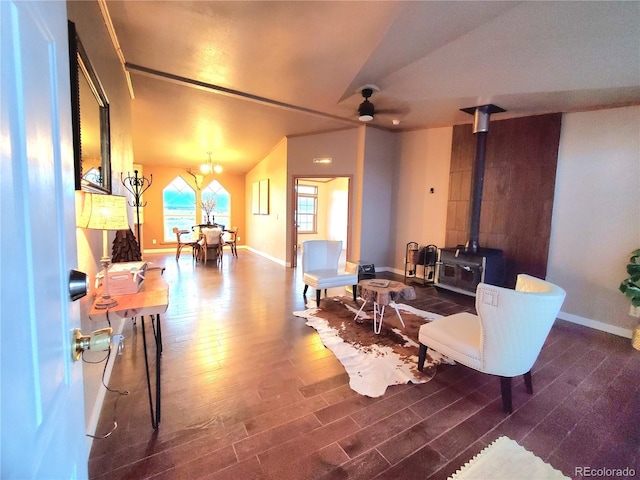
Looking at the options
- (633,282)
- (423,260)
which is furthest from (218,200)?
(633,282)

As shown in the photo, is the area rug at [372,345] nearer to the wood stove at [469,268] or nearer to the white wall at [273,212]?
the wood stove at [469,268]

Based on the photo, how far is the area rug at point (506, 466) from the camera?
4.73 feet

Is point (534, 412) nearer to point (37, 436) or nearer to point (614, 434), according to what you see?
point (614, 434)

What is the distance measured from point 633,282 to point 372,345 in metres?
2.85

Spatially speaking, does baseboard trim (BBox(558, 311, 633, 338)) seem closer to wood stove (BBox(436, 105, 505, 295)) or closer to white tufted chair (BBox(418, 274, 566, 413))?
wood stove (BBox(436, 105, 505, 295))

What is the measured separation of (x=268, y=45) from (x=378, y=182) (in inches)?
133

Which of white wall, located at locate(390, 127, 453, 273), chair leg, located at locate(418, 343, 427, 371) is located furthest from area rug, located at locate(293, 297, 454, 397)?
white wall, located at locate(390, 127, 453, 273)

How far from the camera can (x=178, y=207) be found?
856 centimetres

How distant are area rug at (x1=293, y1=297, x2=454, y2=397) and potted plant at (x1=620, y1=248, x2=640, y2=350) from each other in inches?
74.5

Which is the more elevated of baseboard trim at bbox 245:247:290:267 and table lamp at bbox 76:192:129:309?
table lamp at bbox 76:192:129:309

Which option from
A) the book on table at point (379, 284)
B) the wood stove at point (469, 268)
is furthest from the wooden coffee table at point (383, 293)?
the wood stove at point (469, 268)

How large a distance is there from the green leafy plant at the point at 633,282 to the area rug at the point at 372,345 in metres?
1.90

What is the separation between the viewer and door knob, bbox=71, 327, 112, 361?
2.36 ft

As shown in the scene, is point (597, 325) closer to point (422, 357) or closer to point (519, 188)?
point (519, 188)
